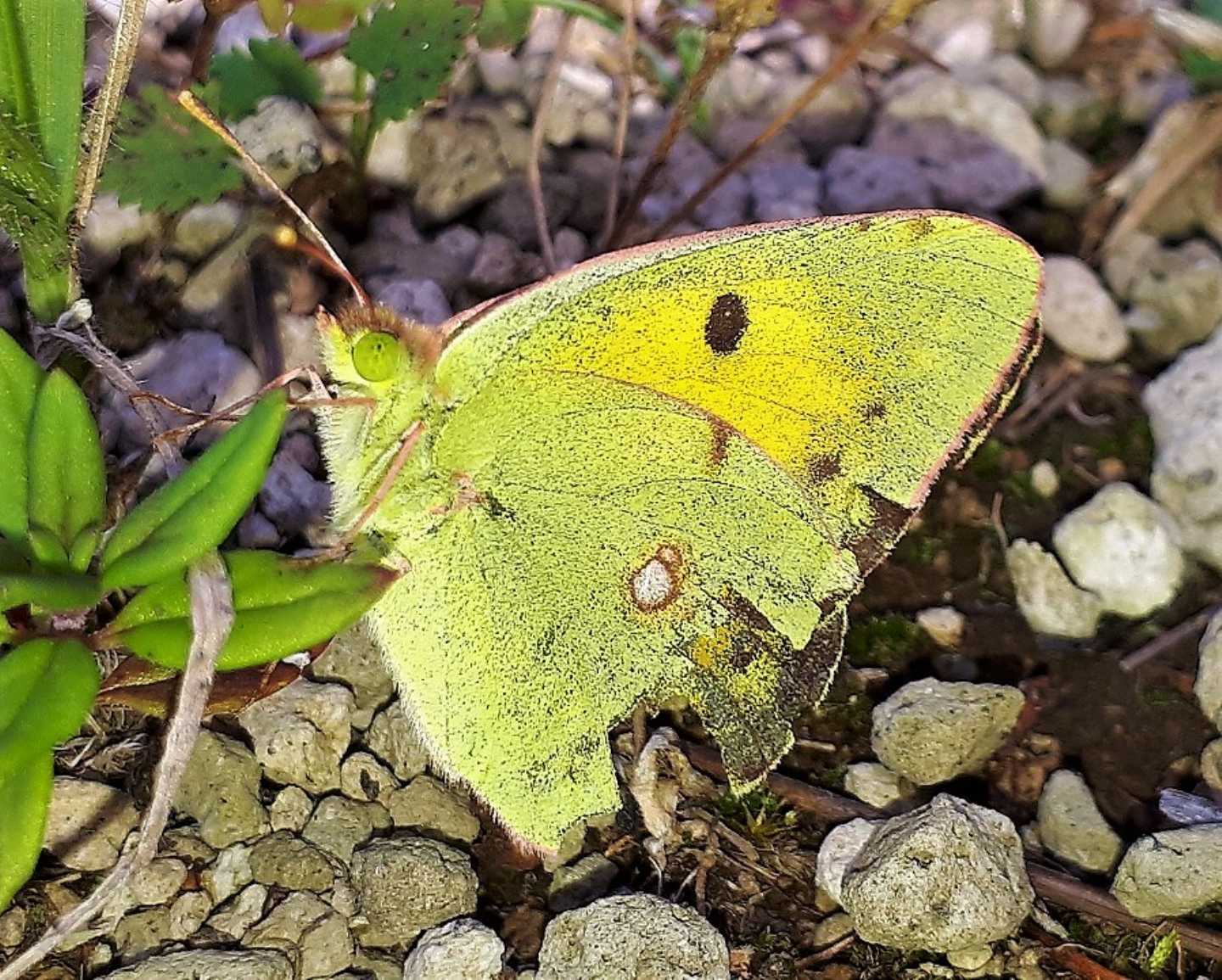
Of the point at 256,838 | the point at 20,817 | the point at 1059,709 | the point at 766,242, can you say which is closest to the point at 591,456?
the point at 766,242

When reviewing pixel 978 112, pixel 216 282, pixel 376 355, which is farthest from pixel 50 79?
pixel 978 112

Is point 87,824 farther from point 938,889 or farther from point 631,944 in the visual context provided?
point 938,889

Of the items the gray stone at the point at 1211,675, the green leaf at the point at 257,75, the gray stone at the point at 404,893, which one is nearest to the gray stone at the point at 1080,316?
the gray stone at the point at 1211,675

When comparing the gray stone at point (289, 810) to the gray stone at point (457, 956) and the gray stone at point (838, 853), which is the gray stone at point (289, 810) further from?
the gray stone at point (838, 853)

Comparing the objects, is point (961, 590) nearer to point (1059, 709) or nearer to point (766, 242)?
point (1059, 709)

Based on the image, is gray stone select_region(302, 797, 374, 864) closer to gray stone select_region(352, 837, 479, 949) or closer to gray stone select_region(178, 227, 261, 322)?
gray stone select_region(352, 837, 479, 949)

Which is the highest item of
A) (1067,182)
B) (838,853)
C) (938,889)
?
(1067,182)
